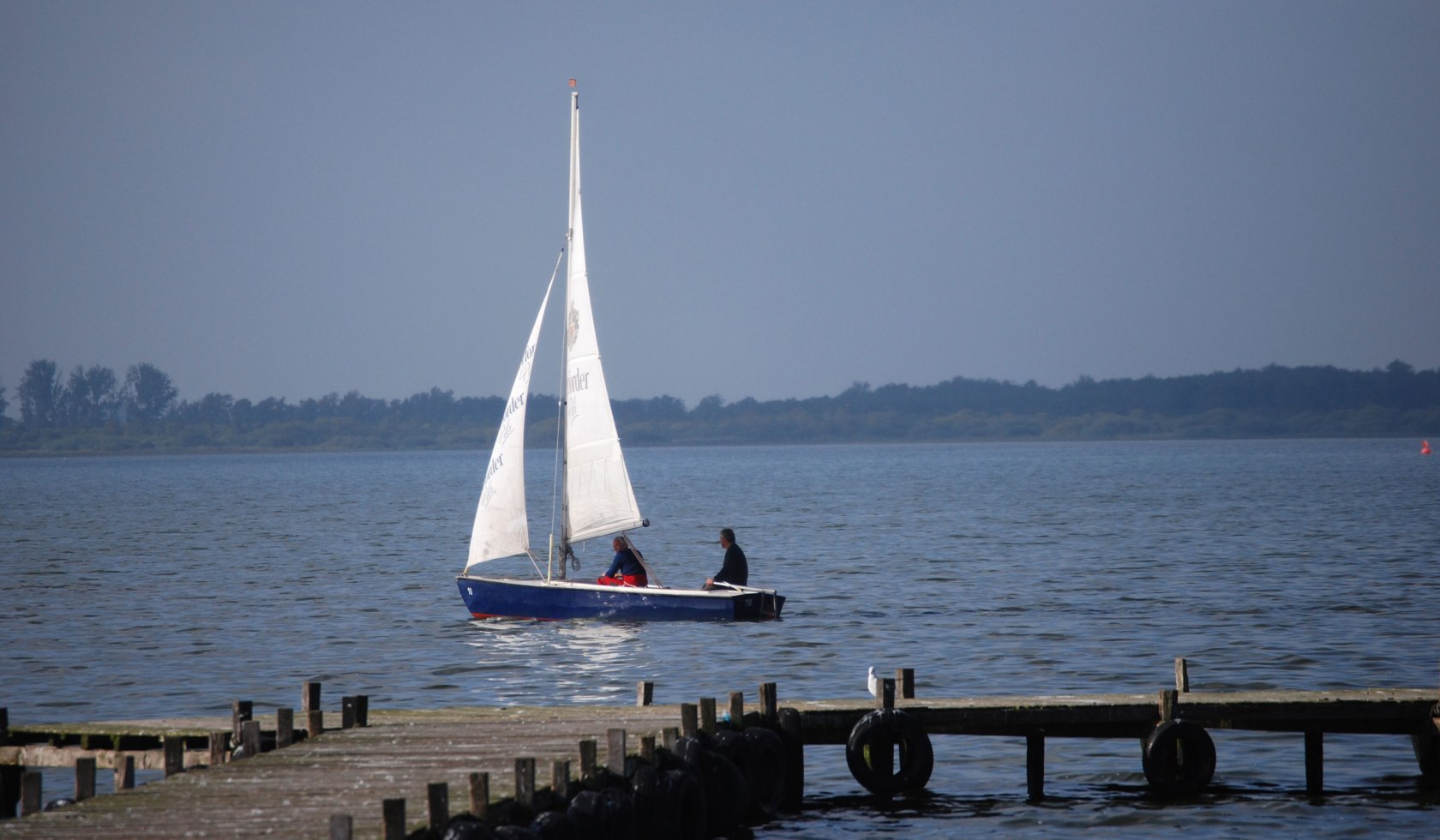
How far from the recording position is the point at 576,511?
3334 centimetres

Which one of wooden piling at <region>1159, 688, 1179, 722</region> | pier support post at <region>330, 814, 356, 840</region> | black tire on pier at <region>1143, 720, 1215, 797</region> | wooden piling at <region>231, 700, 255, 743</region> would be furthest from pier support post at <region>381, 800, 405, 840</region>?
black tire on pier at <region>1143, 720, 1215, 797</region>

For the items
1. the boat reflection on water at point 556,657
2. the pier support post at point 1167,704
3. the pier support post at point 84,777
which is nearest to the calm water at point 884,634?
the boat reflection on water at point 556,657

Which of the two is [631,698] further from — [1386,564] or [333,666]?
[1386,564]

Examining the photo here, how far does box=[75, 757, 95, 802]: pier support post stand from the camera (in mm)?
12969

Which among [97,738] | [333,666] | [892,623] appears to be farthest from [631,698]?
[892,623]

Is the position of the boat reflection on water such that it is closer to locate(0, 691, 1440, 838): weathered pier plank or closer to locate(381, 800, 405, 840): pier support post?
locate(0, 691, 1440, 838): weathered pier plank

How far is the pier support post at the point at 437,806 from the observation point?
11.4m

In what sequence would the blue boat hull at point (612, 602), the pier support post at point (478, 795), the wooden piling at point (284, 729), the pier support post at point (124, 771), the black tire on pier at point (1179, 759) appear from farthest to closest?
the blue boat hull at point (612, 602)
the black tire on pier at point (1179, 759)
the wooden piling at point (284, 729)
the pier support post at point (124, 771)
the pier support post at point (478, 795)

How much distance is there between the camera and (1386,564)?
50.9 metres

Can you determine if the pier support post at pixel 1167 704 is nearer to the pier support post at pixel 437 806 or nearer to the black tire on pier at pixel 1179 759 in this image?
the black tire on pier at pixel 1179 759

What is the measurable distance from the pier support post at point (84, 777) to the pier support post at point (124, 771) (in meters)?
1.07

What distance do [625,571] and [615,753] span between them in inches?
720

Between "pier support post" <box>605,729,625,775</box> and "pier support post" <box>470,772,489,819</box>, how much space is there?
222 centimetres

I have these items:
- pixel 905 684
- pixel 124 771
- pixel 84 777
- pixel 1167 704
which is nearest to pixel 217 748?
pixel 124 771
